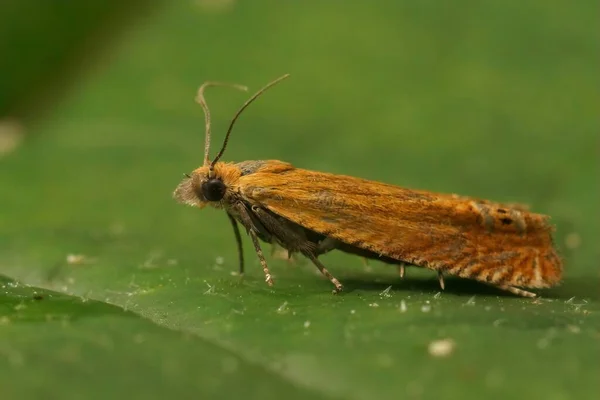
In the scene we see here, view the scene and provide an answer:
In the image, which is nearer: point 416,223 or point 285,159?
point 416,223

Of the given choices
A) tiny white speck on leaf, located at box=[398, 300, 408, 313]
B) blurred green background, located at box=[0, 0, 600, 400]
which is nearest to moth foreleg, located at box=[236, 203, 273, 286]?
blurred green background, located at box=[0, 0, 600, 400]

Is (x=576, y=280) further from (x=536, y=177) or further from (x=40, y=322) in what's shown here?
(x=40, y=322)

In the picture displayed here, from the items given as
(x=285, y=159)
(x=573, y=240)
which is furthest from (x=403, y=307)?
(x=285, y=159)

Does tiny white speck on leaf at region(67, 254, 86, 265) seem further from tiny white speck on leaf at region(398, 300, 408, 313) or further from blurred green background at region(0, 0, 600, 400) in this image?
tiny white speck on leaf at region(398, 300, 408, 313)

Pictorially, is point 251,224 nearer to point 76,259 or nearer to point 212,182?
point 212,182

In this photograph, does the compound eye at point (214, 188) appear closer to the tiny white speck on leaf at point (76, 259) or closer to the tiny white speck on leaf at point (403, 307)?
the tiny white speck on leaf at point (76, 259)

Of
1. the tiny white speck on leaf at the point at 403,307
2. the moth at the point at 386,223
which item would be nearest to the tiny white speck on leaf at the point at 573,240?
the moth at the point at 386,223
